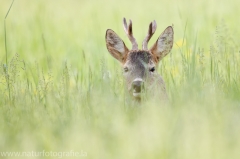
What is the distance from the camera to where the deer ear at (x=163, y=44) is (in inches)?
293

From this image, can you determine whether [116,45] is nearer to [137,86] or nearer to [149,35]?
[149,35]

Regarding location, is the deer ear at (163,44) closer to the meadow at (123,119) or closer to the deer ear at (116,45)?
the meadow at (123,119)

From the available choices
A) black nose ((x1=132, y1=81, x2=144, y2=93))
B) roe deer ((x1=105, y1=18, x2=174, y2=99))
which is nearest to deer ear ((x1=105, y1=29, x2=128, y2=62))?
roe deer ((x1=105, y1=18, x2=174, y2=99))

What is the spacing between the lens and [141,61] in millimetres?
7027

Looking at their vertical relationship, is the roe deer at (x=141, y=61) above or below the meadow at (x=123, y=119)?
above

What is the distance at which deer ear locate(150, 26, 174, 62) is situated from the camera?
7.45 meters

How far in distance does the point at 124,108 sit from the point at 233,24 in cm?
588

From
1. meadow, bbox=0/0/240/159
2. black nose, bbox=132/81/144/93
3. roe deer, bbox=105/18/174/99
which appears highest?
roe deer, bbox=105/18/174/99

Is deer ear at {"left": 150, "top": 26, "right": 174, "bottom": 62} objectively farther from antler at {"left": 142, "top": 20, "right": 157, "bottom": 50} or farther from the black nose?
the black nose

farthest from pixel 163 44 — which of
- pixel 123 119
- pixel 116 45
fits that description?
pixel 123 119

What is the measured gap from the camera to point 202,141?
4.17 metres

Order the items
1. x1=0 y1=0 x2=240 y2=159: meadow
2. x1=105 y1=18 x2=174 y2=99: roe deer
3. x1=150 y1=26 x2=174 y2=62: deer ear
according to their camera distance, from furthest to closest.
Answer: x1=150 y1=26 x2=174 y2=62: deer ear, x1=105 y1=18 x2=174 y2=99: roe deer, x1=0 y1=0 x2=240 y2=159: meadow

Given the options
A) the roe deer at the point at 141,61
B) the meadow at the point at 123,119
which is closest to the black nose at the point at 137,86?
the roe deer at the point at 141,61

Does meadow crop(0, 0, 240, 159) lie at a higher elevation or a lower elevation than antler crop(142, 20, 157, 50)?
lower
